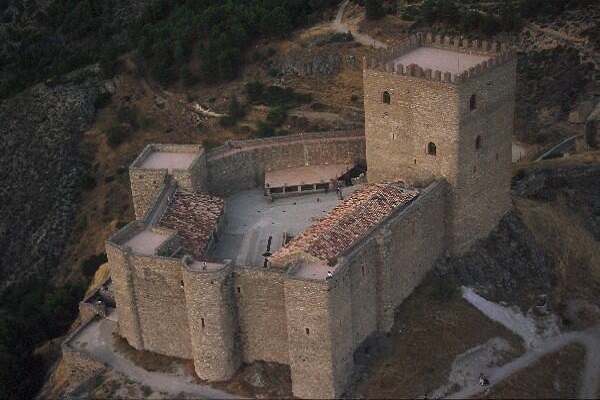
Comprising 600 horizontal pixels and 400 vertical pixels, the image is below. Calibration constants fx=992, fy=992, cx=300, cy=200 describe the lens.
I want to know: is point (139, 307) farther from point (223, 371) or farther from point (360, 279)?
point (360, 279)

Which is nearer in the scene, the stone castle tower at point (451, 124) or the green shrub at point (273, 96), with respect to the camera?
the stone castle tower at point (451, 124)

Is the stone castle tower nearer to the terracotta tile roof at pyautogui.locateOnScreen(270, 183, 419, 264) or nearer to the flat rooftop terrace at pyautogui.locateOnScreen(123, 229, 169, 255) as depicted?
the terracotta tile roof at pyautogui.locateOnScreen(270, 183, 419, 264)

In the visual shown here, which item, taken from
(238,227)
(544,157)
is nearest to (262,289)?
(238,227)

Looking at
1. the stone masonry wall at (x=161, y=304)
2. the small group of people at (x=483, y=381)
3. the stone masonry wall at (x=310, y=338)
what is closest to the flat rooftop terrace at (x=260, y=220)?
the stone masonry wall at (x=161, y=304)

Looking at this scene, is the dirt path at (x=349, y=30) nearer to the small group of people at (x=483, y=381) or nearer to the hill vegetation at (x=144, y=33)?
the hill vegetation at (x=144, y=33)

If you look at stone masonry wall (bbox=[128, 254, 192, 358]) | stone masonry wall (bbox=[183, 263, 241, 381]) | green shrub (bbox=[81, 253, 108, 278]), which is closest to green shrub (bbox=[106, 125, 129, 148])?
green shrub (bbox=[81, 253, 108, 278])

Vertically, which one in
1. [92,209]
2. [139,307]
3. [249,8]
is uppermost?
[249,8]

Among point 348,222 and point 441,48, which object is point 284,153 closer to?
point 441,48
